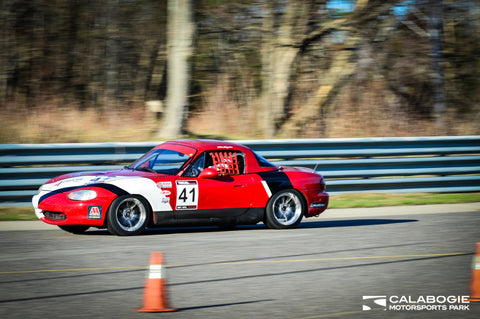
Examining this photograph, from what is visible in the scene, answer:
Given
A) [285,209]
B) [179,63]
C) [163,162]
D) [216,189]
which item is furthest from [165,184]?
[179,63]

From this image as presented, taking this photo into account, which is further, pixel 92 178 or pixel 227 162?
pixel 227 162

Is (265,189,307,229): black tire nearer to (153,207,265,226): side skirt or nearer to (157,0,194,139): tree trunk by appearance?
(153,207,265,226): side skirt

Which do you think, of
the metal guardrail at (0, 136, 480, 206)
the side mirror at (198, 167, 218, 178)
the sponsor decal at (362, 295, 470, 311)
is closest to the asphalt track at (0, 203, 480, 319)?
the sponsor decal at (362, 295, 470, 311)

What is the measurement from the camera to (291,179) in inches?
434

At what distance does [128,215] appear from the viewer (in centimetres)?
985

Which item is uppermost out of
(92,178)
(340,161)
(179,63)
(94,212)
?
(179,63)

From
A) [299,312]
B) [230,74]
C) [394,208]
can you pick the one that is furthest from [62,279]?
[230,74]

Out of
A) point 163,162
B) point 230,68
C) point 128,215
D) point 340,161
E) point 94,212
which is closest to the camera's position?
point 94,212

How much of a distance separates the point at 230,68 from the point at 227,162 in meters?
9.54

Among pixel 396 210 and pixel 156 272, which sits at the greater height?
pixel 156 272

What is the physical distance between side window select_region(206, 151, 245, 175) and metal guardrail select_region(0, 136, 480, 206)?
106 inches

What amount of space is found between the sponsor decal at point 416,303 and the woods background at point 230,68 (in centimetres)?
1034

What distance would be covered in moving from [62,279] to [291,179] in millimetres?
4969

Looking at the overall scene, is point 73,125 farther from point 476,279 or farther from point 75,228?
point 476,279
